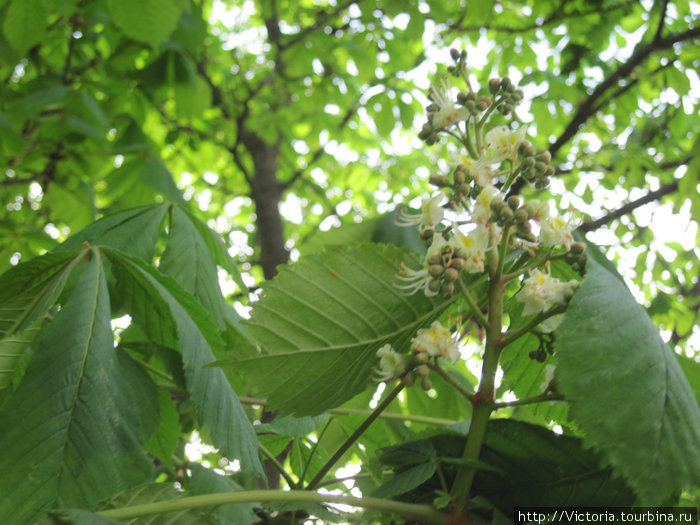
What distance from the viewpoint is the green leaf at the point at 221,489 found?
744 mm

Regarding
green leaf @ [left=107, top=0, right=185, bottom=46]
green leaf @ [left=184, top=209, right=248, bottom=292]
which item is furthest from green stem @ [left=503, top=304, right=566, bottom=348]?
green leaf @ [left=107, top=0, right=185, bottom=46]

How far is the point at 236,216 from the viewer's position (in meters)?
5.05

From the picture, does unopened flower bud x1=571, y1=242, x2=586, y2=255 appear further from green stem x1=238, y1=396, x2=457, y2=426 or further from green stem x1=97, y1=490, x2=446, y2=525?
green stem x1=238, y1=396, x2=457, y2=426

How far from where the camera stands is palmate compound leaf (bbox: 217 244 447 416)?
582 mm

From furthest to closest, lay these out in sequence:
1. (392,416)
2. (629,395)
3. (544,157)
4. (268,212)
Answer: (268,212) → (392,416) → (544,157) → (629,395)

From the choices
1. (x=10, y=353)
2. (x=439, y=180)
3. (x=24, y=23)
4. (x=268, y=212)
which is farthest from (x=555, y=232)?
(x=268, y=212)

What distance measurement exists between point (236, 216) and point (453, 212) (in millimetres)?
4535

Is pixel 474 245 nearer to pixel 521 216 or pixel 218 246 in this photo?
pixel 521 216

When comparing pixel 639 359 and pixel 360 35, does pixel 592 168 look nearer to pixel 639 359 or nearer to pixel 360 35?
pixel 360 35

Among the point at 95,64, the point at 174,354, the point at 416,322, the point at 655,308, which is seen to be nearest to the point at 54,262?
the point at 174,354

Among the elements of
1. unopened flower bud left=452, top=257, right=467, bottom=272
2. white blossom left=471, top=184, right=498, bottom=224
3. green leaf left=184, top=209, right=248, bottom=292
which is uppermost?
green leaf left=184, top=209, right=248, bottom=292

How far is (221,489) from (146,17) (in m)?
1.10

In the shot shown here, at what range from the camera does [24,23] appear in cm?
160

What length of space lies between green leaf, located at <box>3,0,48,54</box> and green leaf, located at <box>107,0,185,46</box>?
0.27 metres
